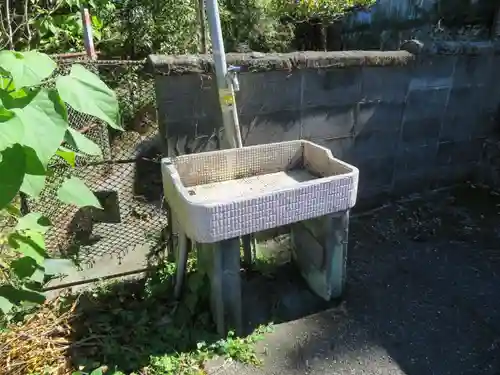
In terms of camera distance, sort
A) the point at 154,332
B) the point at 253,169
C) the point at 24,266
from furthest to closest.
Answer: the point at 253,169 < the point at 154,332 < the point at 24,266

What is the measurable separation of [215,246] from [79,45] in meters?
4.10

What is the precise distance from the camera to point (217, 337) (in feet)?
6.14

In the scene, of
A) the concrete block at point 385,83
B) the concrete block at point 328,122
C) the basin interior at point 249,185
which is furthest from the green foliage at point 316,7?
the basin interior at point 249,185

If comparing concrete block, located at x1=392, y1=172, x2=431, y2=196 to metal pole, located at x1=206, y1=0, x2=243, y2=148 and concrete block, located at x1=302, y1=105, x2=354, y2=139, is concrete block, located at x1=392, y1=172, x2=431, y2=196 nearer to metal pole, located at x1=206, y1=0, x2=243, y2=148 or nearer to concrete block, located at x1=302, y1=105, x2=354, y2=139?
concrete block, located at x1=302, y1=105, x2=354, y2=139

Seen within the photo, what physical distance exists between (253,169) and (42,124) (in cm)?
128

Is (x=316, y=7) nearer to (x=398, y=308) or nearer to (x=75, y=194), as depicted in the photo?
(x=398, y=308)

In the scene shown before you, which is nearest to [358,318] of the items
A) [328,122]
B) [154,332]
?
[154,332]

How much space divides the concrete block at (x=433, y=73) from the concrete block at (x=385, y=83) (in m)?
0.08

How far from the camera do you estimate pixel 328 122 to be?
2.63m

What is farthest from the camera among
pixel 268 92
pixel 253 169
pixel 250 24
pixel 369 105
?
pixel 250 24

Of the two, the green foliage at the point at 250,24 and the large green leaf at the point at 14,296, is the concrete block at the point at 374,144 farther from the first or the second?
the green foliage at the point at 250,24

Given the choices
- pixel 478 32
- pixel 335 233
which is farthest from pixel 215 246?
pixel 478 32

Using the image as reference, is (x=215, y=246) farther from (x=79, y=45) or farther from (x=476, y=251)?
(x=79, y=45)

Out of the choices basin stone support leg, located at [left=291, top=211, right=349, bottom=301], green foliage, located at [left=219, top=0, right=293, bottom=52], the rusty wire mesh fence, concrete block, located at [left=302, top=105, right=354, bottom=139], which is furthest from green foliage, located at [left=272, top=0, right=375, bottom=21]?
basin stone support leg, located at [left=291, top=211, right=349, bottom=301]
